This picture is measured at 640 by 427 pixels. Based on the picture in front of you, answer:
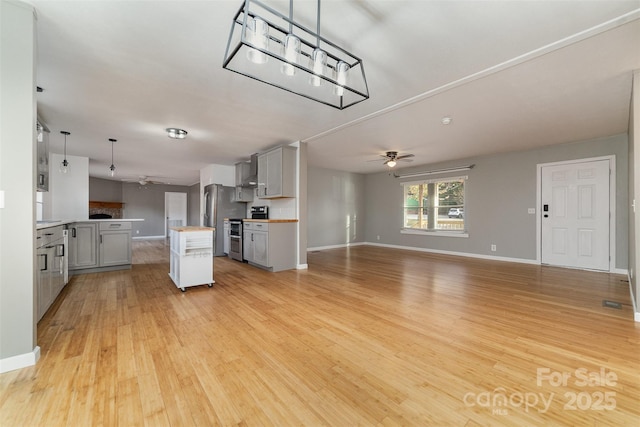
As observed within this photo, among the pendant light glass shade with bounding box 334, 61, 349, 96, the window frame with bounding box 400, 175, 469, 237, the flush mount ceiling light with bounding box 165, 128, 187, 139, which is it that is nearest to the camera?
the pendant light glass shade with bounding box 334, 61, 349, 96

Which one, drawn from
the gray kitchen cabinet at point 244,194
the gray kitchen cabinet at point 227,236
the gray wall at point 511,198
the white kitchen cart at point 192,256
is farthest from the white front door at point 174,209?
the gray wall at point 511,198

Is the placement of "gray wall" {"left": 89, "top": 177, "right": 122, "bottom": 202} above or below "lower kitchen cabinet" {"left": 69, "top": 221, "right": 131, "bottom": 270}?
above

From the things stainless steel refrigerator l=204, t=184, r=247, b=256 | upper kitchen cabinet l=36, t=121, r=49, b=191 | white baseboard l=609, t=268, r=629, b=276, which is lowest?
white baseboard l=609, t=268, r=629, b=276

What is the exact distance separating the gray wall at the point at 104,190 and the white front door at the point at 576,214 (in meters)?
13.3

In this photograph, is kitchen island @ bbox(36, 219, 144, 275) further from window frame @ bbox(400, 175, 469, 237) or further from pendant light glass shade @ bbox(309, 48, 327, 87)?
window frame @ bbox(400, 175, 469, 237)

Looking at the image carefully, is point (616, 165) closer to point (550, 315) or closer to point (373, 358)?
point (550, 315)

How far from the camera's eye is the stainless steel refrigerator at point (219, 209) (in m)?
6.54

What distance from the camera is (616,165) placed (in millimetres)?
4492

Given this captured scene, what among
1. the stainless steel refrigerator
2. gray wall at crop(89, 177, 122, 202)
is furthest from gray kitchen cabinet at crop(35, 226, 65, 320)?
gray wall at crop(89, 177, 122, 202)

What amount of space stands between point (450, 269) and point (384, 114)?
10.3 ft

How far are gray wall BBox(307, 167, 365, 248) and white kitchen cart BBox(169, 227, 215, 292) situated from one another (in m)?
3.96

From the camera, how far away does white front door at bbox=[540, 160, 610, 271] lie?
4.62 metres

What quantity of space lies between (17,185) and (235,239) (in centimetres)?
425

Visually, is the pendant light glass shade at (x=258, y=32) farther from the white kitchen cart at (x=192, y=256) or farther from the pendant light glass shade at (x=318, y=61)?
the white kitchen cart at (x=192, y=256)
